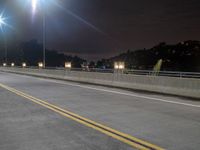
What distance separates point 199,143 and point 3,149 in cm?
404

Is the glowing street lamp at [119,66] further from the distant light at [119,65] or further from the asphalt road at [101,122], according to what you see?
the asphalt road at [101,122]

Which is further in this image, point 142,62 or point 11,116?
point 142,62

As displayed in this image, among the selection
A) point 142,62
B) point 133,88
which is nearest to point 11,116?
point 133,88

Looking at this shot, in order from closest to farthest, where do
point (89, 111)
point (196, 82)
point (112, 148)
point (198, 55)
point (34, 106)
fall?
point (112, 148) < point (89, 111) < point (34, 106) < point (196, 82) < point (198, 55)

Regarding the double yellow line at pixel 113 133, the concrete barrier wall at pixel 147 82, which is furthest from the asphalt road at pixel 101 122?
the concrete barrier wall at pixel 147 82

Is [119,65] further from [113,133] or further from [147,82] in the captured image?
[113,133]

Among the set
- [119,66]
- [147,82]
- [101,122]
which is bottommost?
[101,122]

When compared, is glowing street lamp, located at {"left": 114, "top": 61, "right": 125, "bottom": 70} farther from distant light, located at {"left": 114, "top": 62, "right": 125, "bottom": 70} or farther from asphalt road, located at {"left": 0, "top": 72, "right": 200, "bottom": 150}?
asphalt road, located at {"left": 0, "top": 72, "right": 200, "bottom": 150}

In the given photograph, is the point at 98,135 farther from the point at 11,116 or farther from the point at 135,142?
the point at 11,116

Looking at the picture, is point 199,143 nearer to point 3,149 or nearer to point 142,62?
point 3,149

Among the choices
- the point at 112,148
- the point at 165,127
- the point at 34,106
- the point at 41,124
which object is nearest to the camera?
the point at 112,148

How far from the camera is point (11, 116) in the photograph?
39.6 ft

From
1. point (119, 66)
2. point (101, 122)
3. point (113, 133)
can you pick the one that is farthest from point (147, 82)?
point (113, 133)

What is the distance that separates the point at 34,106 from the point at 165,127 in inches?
255
